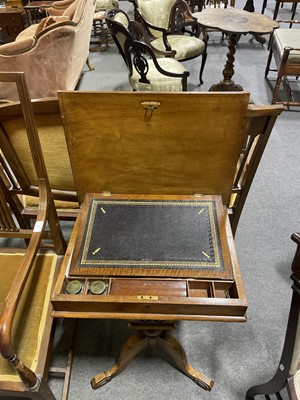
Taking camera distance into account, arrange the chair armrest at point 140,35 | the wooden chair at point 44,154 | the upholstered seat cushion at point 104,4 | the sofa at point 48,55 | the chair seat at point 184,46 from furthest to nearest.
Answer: the upholstered seat cushion at point 104,4 → the chair seat at point 184,46 → the chair armrest at point 140,35 → the sofa at point 48,55 → the wooden chair at point 44,154

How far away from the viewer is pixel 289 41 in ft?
9.35

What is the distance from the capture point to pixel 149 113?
932mm

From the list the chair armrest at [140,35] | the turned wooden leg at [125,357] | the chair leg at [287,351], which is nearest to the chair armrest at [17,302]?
the turned wooden leg at [125,357]

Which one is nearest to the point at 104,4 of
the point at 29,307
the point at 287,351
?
the point at 29,307

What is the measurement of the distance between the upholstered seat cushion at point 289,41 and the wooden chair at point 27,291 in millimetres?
2459

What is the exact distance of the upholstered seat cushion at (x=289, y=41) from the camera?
2.65 metres

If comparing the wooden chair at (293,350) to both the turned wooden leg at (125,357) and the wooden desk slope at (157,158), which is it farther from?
the turned wooden leg at (125,357)

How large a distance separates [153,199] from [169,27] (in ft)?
8.61

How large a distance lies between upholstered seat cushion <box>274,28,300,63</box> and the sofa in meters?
1.78

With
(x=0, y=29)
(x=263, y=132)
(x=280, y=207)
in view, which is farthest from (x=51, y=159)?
(x=0, y=29)

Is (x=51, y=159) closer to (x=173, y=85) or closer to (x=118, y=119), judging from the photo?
(x=118, y=119)

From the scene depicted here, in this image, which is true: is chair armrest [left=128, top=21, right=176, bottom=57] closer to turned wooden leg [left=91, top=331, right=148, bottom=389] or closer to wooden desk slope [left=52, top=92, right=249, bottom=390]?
wooden desk slope [left=52, top=92, right=249, bottom=390]

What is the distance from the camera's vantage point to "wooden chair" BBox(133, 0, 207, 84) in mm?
2910

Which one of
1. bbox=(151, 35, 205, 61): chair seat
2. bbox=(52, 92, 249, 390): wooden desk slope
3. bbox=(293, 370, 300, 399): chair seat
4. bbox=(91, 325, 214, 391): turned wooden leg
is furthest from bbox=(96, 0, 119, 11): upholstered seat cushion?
bbox=(293, 370, 300, 399): chair seat
